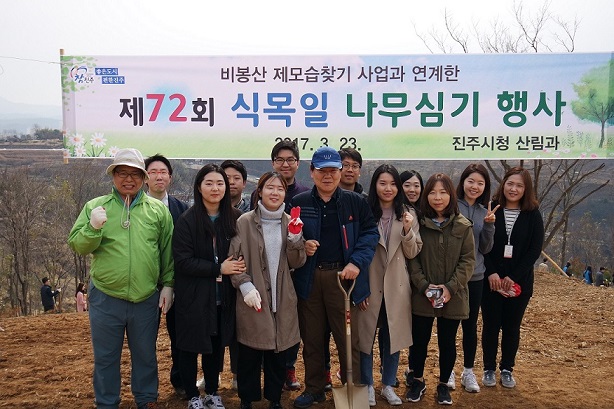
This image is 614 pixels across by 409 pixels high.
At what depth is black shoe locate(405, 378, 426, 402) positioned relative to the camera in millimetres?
3739

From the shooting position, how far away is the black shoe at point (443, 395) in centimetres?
370

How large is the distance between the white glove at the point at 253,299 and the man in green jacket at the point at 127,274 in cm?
56

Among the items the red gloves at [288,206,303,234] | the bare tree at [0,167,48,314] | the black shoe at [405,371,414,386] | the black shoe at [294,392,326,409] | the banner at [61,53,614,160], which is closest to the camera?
the red gloves at [288,206,303,234]

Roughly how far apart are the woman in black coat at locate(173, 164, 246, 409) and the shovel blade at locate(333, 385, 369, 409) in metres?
0.82

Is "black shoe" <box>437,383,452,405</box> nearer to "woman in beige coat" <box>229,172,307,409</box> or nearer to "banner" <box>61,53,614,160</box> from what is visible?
"woman in beige coat" <box>229,172,307,409</box>

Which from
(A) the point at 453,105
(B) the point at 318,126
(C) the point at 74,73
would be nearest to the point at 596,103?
(A) the point at 453,105

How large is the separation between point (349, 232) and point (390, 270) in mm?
444

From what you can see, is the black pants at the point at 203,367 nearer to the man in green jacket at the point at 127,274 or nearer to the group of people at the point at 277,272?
the group of people at the point at 277,272

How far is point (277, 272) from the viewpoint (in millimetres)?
3324

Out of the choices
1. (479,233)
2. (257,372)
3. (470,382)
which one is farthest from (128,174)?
(470,382)

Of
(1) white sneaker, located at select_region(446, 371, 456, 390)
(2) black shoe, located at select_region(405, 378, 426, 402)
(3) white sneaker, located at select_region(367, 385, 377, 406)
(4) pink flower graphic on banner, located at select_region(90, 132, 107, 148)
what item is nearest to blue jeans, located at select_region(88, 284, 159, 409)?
(3) white sneaker, located at select_region(367, 385, 377, 406)

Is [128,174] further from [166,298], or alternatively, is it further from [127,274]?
[166,298]

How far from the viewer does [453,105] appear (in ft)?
18.4

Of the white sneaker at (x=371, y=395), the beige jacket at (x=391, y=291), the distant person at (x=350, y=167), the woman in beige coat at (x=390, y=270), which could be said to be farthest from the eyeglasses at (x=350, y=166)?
the white sneaker at (x=371, y=395)
